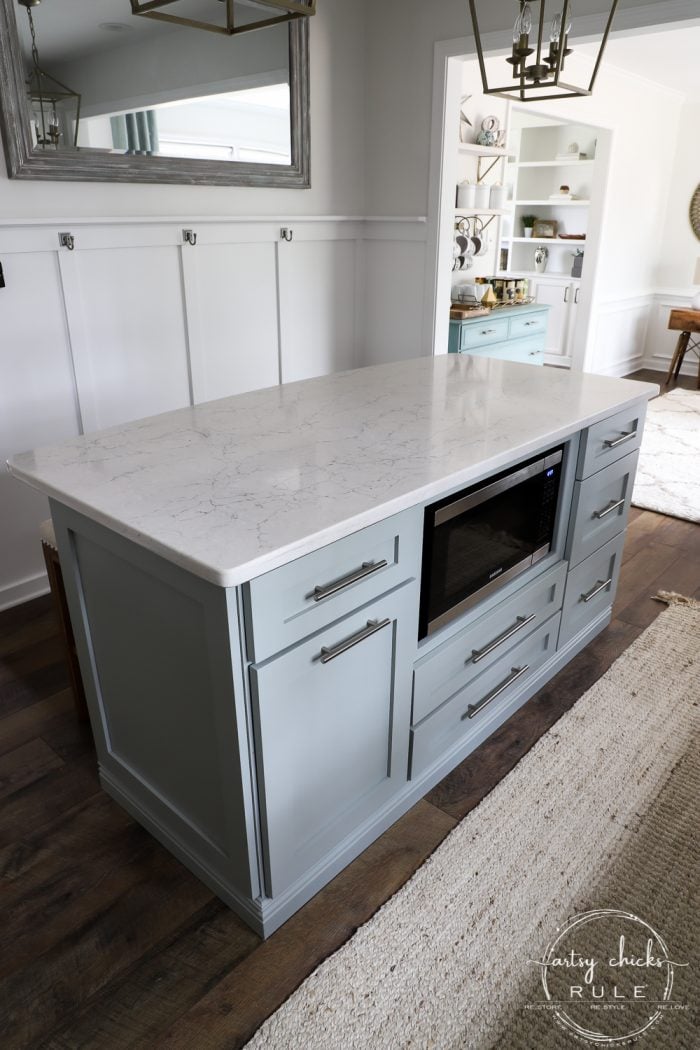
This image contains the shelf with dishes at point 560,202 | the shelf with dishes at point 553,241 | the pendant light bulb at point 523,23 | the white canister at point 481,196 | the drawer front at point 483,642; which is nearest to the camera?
the pendant light bulb at point 523,23

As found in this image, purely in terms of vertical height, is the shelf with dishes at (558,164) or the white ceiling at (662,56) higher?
the white ceiling at (662,56)

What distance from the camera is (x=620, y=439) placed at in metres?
2.27

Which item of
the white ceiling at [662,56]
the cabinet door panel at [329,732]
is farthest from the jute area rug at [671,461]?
the cabinet door panel at [329,732]

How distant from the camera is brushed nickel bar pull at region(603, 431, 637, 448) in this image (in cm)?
221

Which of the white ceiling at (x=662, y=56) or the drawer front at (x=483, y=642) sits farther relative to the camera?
the white ceiling at (x=662, y=56)

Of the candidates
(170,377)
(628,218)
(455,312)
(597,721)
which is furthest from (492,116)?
(597,721)

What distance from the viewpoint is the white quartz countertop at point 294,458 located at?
122 cm

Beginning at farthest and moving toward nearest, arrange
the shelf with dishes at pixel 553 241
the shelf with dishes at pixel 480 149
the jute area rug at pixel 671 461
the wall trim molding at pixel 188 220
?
the shelf with dishes at pixel 553 241
the shelf with dishes at pixel 480 149
the jute area rug at pixel 671 461
the wall trim molding at pixel 188 220

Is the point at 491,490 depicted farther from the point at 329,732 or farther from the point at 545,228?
the point at 545,228

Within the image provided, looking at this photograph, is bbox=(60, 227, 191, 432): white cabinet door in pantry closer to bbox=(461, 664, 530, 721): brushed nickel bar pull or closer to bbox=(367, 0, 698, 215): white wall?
bbox=(367, 0, 698, 215): white wall

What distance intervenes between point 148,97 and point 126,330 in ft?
2.85

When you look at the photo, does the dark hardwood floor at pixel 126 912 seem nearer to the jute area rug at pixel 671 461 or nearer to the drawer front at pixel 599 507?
the drawer front at pixel 599 507

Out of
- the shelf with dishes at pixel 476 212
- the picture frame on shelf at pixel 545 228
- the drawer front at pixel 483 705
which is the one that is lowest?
the drawer front at pixel 483 705

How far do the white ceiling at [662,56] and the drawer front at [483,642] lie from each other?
3545mm
